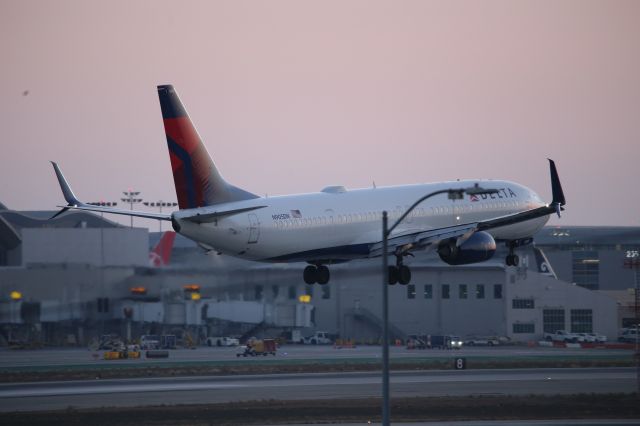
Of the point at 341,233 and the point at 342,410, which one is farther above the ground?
the point at 341,233

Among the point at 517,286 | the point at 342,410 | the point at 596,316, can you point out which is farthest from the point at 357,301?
the point at 342,410

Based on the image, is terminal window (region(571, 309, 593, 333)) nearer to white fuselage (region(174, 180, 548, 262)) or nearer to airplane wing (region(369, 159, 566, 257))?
white fuselage (region(174, 180, 548, 262))

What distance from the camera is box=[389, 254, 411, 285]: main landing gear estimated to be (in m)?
71.9

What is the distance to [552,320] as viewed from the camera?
462 ft

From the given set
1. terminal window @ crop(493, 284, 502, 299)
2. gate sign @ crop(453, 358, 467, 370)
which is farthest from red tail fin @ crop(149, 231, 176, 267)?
terminal window @ crop(493, 284, 502, 299)

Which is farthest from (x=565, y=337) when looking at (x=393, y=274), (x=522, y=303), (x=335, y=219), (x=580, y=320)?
(x=335, y=219)

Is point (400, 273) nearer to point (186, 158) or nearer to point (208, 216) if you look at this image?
point (208, 216)

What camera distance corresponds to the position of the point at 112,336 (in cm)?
11050

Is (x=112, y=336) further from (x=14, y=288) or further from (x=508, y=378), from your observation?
(x=508, y=378)

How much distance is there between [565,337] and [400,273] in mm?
66644

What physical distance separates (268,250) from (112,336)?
159 feet

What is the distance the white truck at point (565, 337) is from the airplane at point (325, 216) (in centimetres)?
5583

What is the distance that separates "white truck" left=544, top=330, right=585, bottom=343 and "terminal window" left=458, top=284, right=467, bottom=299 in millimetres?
10724

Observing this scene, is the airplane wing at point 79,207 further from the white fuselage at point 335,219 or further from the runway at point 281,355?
the runway at point 281,355
